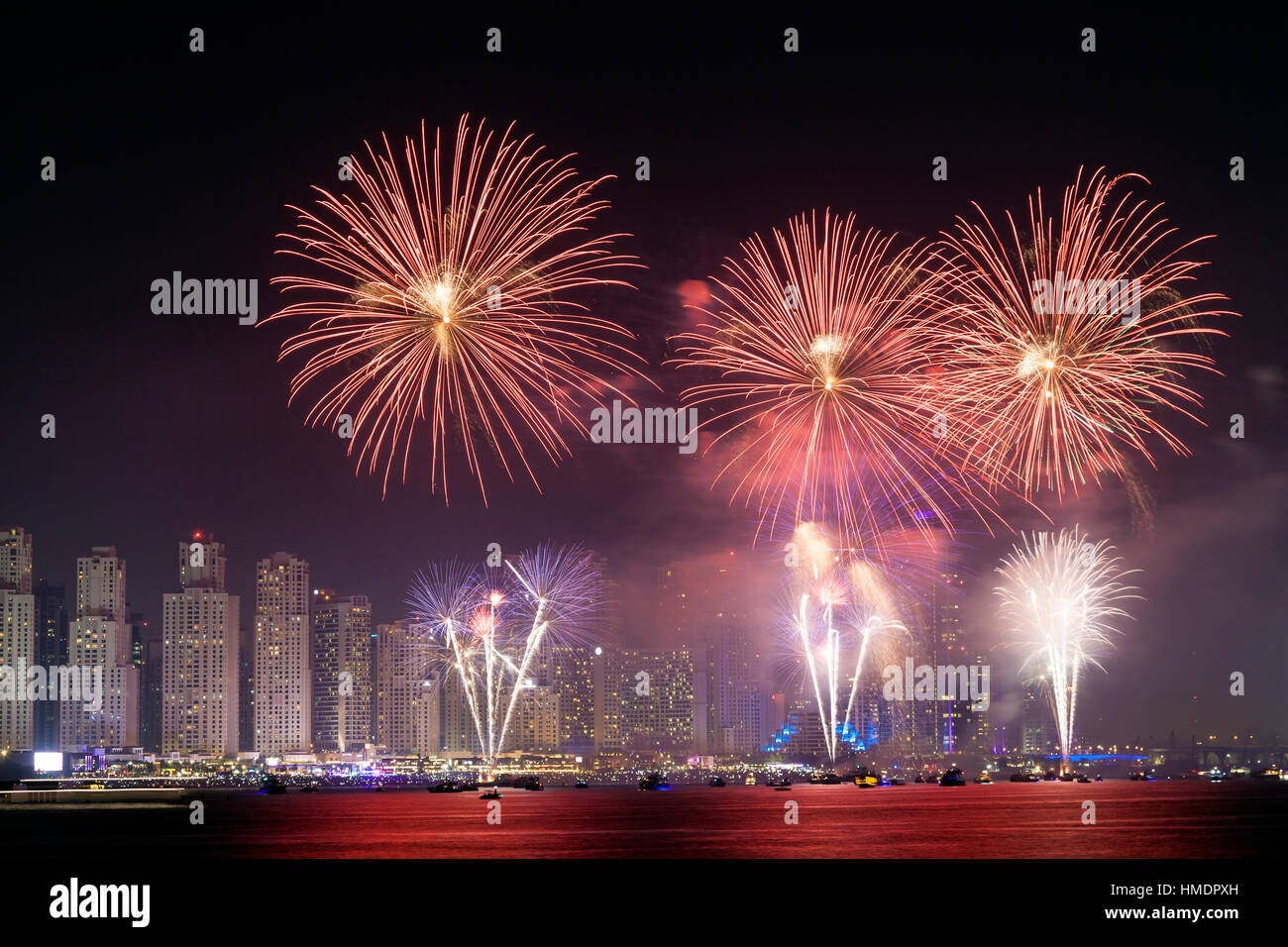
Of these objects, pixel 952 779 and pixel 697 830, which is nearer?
A: pixel 697 830

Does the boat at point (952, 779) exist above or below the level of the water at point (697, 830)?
below

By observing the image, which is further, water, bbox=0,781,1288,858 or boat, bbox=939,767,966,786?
boat, bbox=939,767,966,786

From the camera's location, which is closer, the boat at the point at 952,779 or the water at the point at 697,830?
the water at the point at 697,830

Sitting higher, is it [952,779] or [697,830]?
[697,830]

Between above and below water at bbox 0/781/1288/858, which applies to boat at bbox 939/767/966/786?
below

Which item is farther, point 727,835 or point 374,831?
point 374,831
